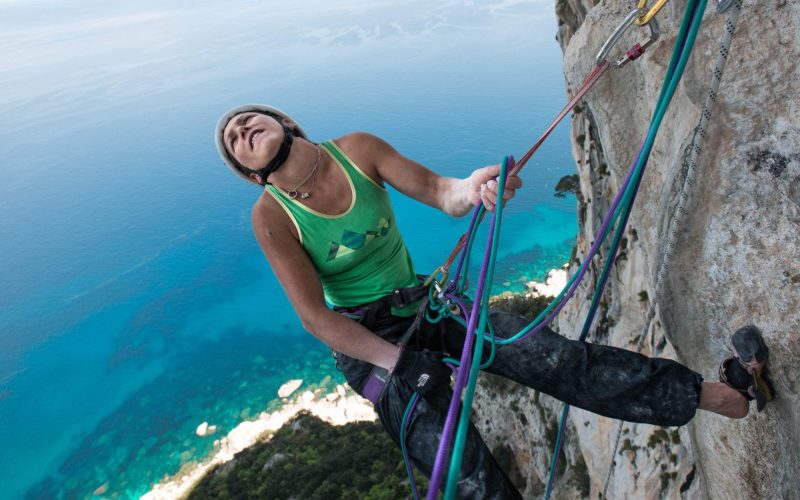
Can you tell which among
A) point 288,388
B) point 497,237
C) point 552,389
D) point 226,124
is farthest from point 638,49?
point 288,388

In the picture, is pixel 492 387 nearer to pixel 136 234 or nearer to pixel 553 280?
pixel 553 280

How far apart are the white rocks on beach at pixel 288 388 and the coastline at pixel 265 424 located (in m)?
0.96

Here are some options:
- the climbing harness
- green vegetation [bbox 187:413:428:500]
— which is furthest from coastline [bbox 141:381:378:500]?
the climbing harness

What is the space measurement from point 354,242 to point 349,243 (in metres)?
0.03

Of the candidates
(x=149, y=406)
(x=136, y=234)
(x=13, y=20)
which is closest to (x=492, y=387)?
(x=149, y=406)

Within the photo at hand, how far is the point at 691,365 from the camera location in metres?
3.06

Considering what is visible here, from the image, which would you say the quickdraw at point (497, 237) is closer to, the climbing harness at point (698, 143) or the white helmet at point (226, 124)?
the climbing harness at point (698, 143)

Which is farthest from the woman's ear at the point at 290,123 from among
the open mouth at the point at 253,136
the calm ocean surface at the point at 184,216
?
the calm ocean surface at the point at 184,216

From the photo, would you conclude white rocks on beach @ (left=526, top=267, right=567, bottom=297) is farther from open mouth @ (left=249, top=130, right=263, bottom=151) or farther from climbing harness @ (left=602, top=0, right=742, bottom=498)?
open mouth @ (left=249, top=130, right=263, bottom=151)

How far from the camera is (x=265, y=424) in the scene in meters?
32.9

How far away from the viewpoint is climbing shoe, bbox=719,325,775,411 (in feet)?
7.84

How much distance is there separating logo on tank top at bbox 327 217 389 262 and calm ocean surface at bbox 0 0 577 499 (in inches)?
1316

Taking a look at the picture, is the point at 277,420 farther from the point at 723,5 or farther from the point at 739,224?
the point at 723,5

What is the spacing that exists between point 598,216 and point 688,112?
647cm
